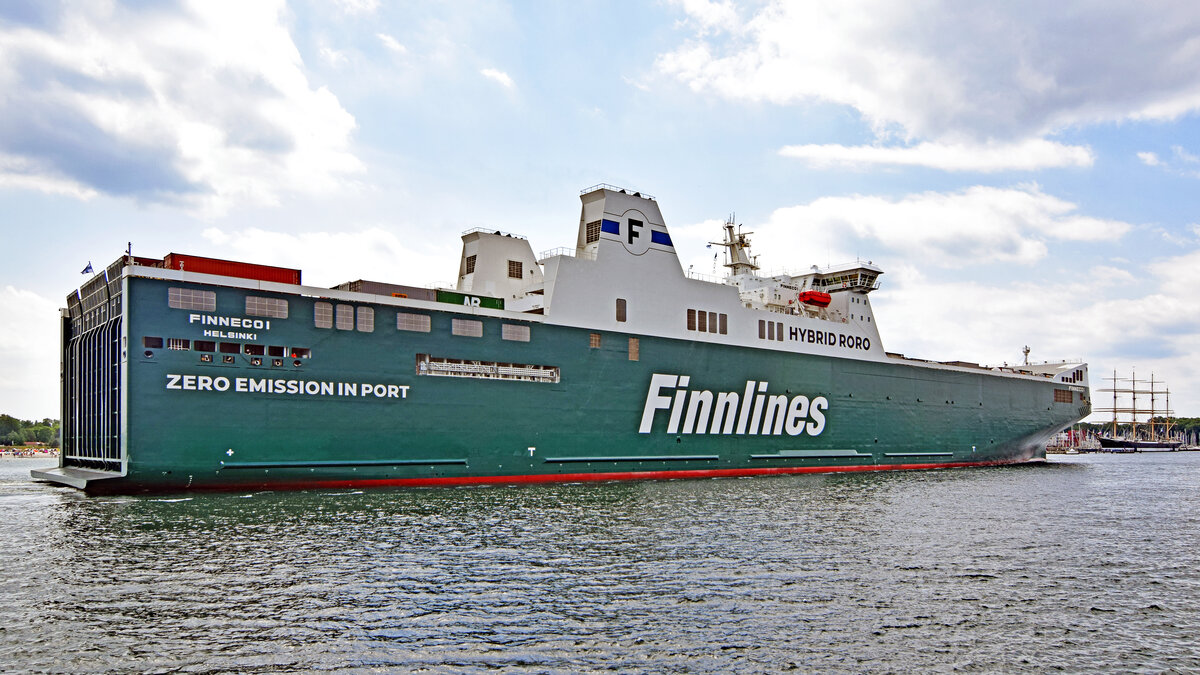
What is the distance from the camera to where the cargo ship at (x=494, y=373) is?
2328cm

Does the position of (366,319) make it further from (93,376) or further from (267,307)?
(93,376)

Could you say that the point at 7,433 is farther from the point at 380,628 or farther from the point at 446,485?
the point at 380,628

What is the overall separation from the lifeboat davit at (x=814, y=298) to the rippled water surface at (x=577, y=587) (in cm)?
1959

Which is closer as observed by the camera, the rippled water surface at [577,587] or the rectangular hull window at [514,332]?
the rippled water surface at [577,587]

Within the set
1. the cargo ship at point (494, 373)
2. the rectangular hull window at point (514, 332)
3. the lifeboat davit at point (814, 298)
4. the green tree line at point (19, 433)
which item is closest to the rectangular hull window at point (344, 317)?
the cargo ship at point (494, 373)

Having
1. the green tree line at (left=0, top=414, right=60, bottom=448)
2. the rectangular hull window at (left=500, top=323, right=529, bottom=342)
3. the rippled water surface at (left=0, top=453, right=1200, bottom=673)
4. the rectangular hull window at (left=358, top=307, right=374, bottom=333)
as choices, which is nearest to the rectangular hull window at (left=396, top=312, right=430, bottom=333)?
the rectangular hull window at (left=358, top=307, right=374, bottom=333)

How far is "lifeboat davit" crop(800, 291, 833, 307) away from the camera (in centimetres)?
4191

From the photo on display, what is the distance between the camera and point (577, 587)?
13188mm

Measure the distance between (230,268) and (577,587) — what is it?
56.3 feet

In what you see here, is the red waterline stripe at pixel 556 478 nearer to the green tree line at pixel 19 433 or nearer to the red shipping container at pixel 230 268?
the red shipping container at pixel 230 268

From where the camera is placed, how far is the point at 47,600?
12.1 m

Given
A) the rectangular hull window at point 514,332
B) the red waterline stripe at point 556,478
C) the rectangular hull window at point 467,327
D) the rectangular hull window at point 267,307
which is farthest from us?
the rectangular hull window at point 514,332

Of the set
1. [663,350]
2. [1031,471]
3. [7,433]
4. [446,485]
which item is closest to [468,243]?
[663,350]

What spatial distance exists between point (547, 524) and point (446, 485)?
866 centimetres
